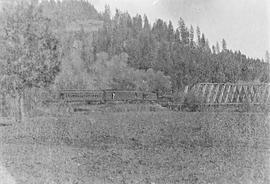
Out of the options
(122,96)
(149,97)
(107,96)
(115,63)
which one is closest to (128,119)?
(122,96)

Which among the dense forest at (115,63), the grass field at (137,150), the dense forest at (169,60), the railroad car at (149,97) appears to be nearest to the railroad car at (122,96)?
the railroad car at (149,97)

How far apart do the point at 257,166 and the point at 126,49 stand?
4490 cm

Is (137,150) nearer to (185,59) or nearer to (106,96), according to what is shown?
(106,96)

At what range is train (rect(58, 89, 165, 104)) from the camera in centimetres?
2069

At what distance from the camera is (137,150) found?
10523mm

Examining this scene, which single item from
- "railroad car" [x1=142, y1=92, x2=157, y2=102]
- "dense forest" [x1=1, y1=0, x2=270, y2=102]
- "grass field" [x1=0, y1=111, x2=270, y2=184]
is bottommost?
"grass field" [x1=0, y1=111, x2=270, y2=184]

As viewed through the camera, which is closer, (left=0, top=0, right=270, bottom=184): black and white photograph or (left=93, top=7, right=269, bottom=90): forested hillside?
(left=0, top=0, right=270, bottom=184): black and white photograph

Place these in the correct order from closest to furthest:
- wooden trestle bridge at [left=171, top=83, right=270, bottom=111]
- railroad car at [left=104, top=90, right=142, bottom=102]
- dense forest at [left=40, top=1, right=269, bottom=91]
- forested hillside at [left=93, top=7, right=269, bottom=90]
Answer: wooden trestle bridge at [left=171, top=83, right=270, bottom=111], railroad car at [left=104, top=90, right=142, bottom=102], dense forest at [left=40, top=1, right=269, bottom=91], forested hillside at [left=93, top=7, right=269, bottom=90]

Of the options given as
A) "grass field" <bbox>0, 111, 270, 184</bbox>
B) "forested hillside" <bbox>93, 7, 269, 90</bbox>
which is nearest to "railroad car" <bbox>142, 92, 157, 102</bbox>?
"forested hillside" <bbox>93, 7, 269, 90</bbox>

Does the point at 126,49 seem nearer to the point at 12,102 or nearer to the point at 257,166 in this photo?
the point at 12,102

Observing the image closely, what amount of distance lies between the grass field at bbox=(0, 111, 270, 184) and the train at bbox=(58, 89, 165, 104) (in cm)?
415

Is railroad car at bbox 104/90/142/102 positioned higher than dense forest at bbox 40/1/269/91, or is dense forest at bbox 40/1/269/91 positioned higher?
dense forest at bbox 40/1/269/91

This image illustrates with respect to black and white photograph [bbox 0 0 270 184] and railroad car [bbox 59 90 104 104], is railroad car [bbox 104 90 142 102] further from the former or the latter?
railroad car [bbox 59 90 104 104]

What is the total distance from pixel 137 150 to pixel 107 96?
1209 cm
